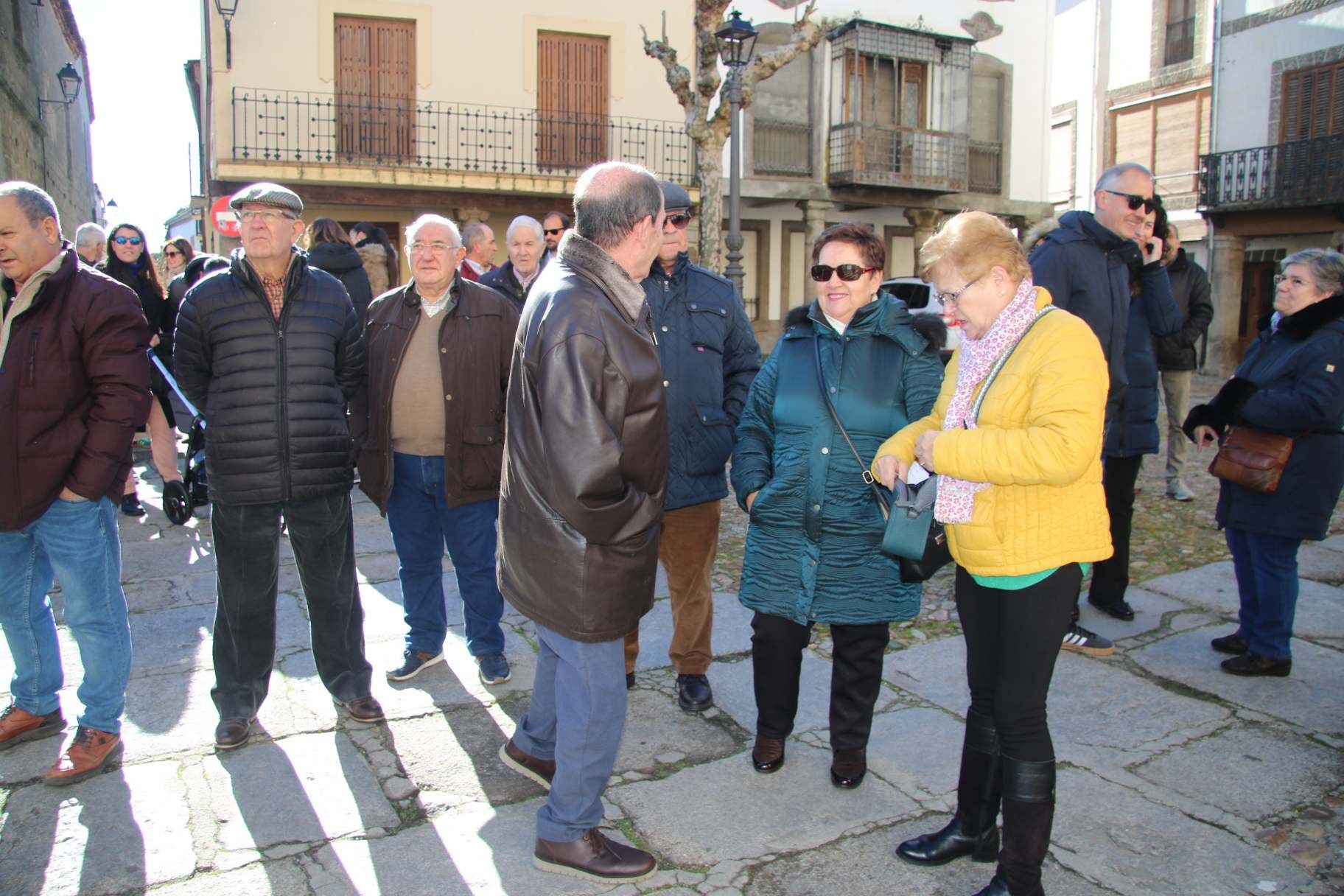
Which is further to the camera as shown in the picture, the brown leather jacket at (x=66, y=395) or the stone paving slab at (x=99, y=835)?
the brown leather jacket at (x=66, y=395)

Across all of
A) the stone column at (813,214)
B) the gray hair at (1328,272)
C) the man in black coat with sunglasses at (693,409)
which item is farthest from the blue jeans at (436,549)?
the stone column at (813,214)

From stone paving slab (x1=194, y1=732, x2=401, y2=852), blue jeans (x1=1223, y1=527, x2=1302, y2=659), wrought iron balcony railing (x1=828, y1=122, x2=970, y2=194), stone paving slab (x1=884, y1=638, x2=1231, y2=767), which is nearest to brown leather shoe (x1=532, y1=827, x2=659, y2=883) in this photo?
stone paving slab (x1=194, y1=732, x2=401, y2=852)

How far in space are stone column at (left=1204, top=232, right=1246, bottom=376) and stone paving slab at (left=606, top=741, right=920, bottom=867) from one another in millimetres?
20078

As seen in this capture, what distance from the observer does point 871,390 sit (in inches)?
125

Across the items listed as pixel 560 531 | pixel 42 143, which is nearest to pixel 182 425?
pixel 560 531

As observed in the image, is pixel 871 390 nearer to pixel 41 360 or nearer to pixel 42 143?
pixel 41 360

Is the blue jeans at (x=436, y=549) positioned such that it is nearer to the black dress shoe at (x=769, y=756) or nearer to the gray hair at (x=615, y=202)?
the black dress shoe at (x=769, y=756)

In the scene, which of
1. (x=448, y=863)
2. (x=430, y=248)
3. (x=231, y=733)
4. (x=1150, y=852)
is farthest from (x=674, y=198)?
(x=1150, y=852)

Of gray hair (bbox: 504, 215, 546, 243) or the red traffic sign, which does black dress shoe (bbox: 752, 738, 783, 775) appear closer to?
gray hair (bbox: 504, 215, 546, 243)

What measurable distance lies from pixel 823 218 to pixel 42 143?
50.8 ft

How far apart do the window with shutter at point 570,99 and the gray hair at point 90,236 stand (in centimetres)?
1025

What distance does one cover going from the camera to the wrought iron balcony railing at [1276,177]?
1888cm

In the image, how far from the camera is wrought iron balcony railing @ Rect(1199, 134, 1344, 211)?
61.9 feet

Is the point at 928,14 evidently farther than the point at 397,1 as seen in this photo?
Yes
